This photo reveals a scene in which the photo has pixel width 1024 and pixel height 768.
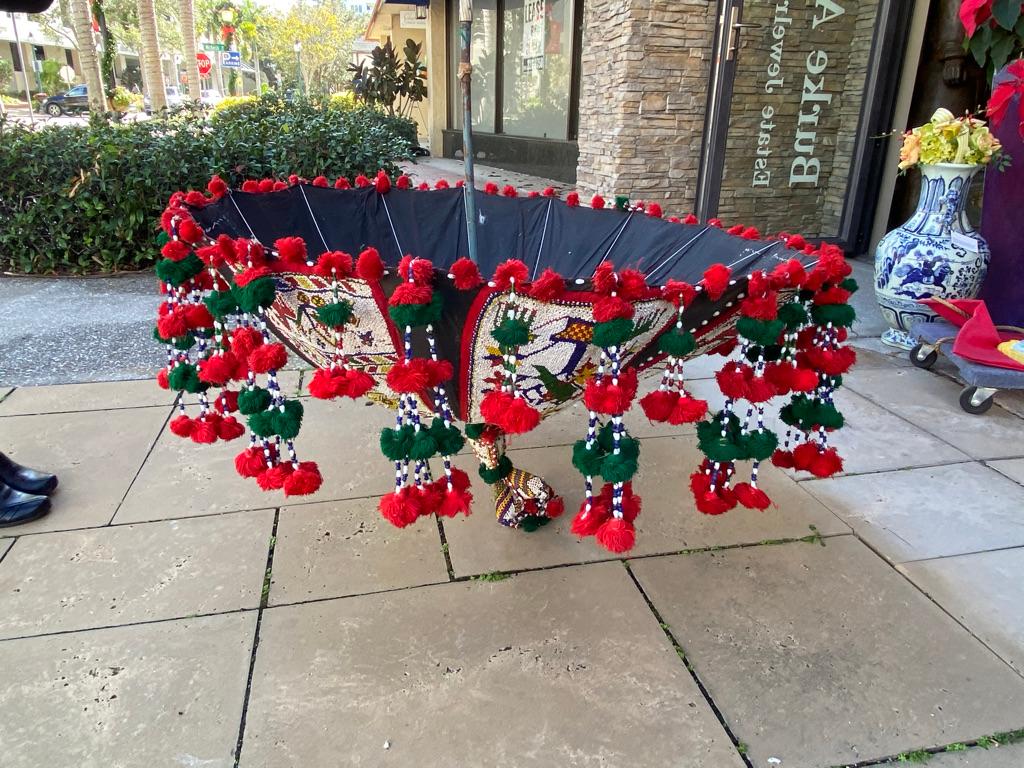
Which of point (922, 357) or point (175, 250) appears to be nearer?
point (175, 250)

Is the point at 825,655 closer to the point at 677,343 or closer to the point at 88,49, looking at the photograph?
the point at 677,343

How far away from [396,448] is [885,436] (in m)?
2.64

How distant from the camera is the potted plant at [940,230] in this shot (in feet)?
12.8

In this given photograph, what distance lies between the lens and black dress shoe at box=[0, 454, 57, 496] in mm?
2529

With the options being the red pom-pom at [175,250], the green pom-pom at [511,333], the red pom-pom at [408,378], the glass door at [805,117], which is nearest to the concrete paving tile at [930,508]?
the green pom-pom at [511,333]

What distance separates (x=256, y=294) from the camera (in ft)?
4.70

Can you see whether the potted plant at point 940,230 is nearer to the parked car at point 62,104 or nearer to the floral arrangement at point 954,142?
the floral arrangement at point 954,142

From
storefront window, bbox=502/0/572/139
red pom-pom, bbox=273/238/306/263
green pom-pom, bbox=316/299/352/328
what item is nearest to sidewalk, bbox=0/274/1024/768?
green pom-pom, bbox=316/299/352/328

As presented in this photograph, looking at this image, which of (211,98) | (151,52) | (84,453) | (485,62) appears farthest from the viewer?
(211,98)

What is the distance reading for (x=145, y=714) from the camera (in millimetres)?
1691

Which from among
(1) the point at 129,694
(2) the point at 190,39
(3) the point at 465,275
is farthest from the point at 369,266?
(2) the point at 190,39

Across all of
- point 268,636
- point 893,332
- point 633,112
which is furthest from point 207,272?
point 633,112

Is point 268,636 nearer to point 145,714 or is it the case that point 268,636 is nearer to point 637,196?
point 145,714

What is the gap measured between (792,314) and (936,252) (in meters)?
3.15
